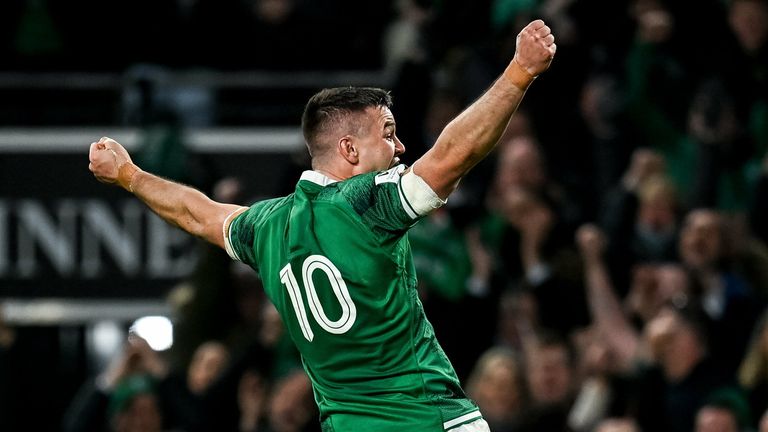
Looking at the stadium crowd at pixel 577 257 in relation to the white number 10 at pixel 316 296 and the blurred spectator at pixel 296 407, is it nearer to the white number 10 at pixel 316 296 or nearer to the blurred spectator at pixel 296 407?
the blurred spectator at pixel 296 407

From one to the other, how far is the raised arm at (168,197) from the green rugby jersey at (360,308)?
406mm

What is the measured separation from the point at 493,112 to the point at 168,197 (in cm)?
141

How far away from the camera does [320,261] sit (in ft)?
15.9

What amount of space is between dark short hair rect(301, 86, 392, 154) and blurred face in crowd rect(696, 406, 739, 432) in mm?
3308

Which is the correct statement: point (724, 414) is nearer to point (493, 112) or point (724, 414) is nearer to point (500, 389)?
point (500, 389)

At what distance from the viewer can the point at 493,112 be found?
4523mm

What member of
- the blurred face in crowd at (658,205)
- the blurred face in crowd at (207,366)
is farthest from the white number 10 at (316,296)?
the blurred face in crowd at (207,366)

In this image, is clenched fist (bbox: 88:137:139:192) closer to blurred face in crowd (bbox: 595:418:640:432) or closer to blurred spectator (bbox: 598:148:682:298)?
blurred face in crowd (bbox: 595:418:640:432)

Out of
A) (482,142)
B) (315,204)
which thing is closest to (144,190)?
(315,204)

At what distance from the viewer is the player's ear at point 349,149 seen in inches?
193

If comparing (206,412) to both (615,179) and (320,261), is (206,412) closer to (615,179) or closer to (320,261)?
(615,179)

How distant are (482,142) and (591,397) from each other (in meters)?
4.24

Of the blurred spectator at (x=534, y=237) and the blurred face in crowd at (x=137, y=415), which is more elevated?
the blurred spectator at (x=534, y=237)

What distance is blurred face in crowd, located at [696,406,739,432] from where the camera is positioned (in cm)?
765
